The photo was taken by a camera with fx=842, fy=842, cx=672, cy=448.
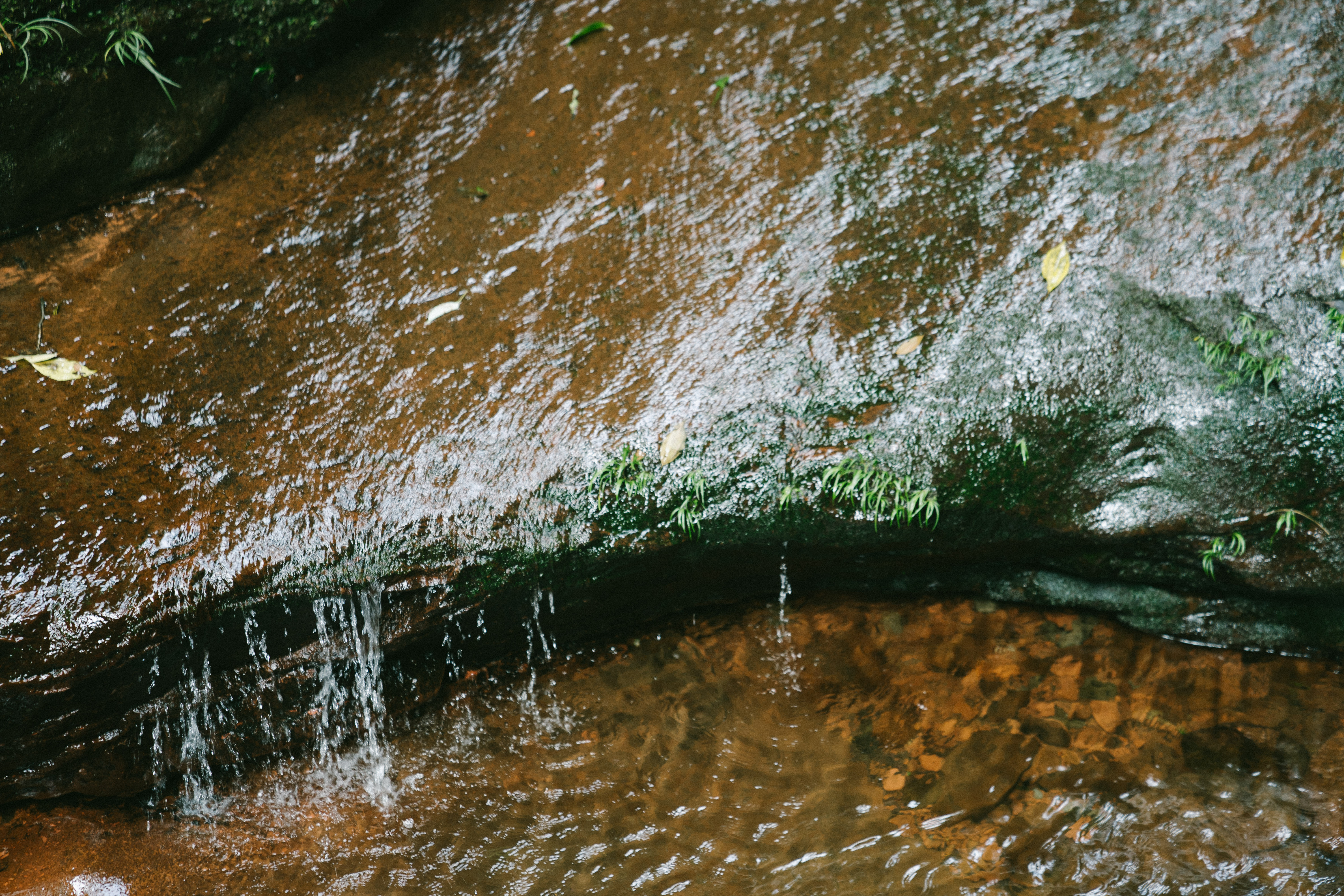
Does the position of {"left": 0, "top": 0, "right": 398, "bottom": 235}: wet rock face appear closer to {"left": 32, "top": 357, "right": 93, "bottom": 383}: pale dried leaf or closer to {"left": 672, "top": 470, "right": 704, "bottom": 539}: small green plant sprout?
{"left": 32, "top": 357, "right": 93, "bottom": 383}: pale dried leaf

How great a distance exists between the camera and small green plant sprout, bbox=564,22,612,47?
431 centimetres

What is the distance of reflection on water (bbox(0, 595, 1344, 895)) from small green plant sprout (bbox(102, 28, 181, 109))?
310 cm

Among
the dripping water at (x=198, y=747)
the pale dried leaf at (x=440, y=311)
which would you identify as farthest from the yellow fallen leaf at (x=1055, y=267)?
the dripping water at (x=198, y=747)

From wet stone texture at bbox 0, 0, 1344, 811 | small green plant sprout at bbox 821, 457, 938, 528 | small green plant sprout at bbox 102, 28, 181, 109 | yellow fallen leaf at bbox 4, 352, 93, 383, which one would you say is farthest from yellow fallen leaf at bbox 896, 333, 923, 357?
small green plant sprout at bbox 102, 28, 181, 109

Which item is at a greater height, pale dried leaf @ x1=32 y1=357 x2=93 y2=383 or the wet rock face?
the wet rock face

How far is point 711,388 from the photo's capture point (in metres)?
3.17

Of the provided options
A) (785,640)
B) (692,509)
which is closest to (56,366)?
(692,509)

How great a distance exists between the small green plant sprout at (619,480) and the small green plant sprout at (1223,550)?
1.96 meters

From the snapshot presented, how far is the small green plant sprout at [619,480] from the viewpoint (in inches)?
119

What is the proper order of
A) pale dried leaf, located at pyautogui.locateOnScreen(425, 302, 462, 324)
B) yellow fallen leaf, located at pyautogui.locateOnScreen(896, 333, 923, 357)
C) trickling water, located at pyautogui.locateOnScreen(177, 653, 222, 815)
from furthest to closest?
1. pale dried leaf, located at pyautogui.locateOnScreen(425, 302, 462, 324)
2. yellow fallen leaf, located at pyautogui.locateOnScreen(896, 333, 923, 357)
3. trickling water, located at pyautogui.locateOnScreen(177, 653, 222, 815)

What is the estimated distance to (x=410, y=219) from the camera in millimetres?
A: 3824

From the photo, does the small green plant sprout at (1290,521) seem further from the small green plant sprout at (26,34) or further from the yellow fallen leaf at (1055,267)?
the small green plant sprout at (26,34)

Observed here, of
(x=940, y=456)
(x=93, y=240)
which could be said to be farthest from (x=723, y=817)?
(x=93, y=240)

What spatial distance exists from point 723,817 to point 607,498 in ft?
3.79
